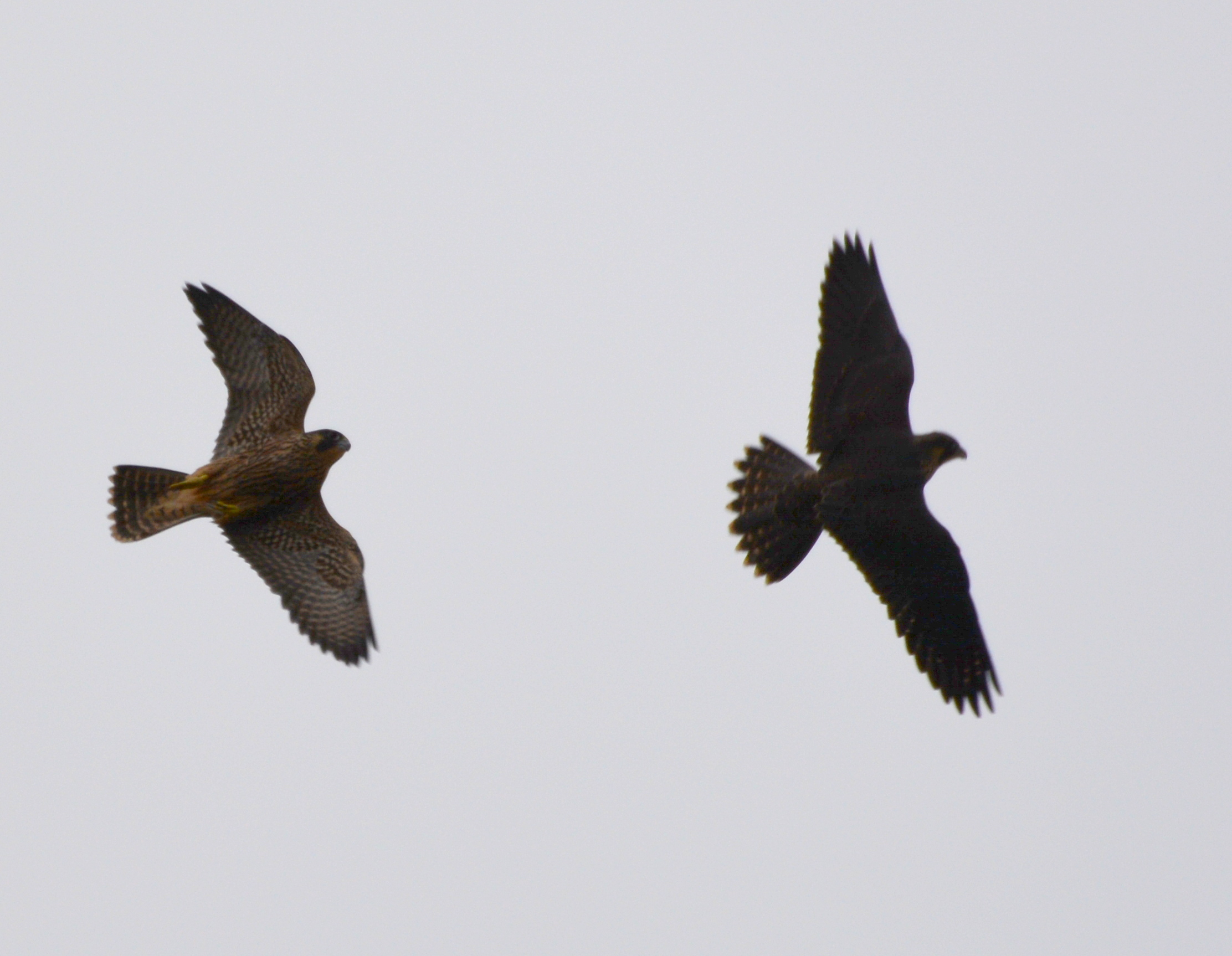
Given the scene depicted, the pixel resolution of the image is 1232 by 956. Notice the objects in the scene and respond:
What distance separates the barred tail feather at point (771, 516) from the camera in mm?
9477

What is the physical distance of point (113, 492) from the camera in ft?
30.6

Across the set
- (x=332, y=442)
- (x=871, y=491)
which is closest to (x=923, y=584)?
(x=871, y=491)

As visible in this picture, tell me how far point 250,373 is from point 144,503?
42.2 inches

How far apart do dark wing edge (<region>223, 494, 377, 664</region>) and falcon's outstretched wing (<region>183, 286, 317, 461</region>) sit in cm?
57

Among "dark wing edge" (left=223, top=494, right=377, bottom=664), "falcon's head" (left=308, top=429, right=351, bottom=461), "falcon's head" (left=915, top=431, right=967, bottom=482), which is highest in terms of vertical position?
"falcon's head" (left=915, top=431, right=967, bottom=482)

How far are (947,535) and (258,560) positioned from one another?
4.22m

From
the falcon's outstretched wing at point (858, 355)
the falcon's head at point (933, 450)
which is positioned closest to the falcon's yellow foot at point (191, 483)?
the falcon's outstretched wing at point (858, 355)

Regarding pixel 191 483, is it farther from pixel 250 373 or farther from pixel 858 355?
pixel 858 355

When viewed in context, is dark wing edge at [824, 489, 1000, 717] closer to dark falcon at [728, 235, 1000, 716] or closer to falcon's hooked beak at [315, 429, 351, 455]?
dark falcon at [728, 235, 1000, 716]

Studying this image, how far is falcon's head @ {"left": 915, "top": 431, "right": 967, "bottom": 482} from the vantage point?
9.11 meters

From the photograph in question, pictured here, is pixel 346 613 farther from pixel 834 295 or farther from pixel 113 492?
pixel 834 295

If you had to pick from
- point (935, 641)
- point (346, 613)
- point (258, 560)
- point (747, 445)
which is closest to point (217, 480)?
point (258, 560)

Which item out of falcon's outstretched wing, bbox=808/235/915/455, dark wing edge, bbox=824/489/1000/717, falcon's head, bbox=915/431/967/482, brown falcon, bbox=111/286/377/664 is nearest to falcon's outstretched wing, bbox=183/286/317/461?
brown falcon, bbox=111/286/377/664

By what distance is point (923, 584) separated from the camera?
30.7 ft
